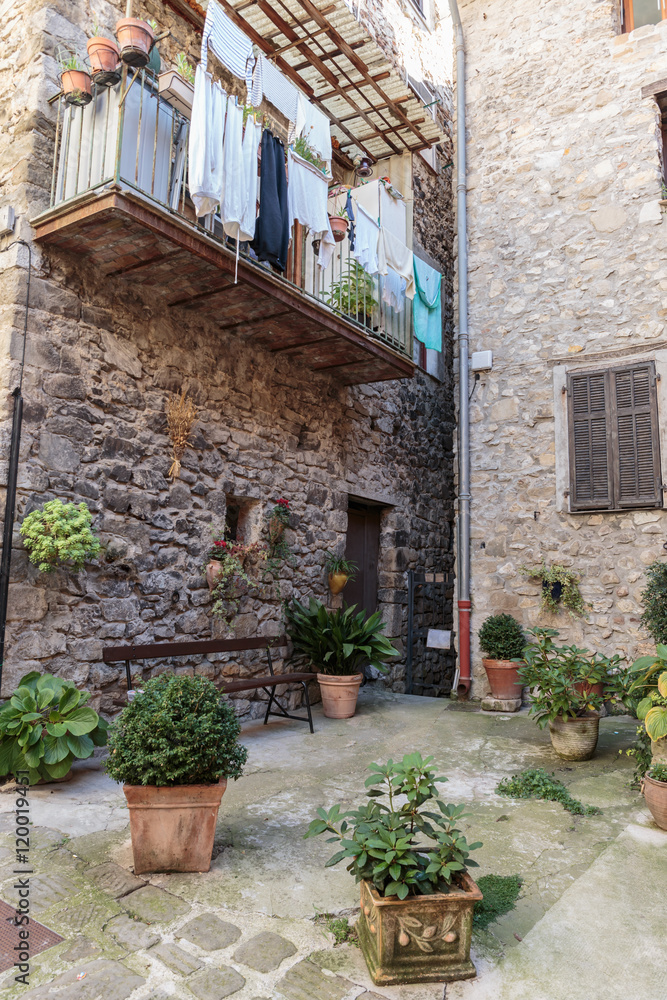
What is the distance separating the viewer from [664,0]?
6754 millimetres

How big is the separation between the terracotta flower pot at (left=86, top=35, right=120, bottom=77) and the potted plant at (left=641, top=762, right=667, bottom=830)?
17.5ft

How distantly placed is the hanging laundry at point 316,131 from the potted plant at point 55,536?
158 inches

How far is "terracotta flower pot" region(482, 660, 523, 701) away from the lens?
648cm

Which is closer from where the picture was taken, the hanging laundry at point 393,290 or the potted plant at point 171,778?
the potted plant at point 171,778

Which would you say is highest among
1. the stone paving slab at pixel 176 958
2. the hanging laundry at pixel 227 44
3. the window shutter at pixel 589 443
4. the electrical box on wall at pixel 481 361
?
the hanging laundry at pixel 227 44

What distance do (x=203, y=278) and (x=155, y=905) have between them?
4.00 metres

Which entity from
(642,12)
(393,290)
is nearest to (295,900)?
(393,290)

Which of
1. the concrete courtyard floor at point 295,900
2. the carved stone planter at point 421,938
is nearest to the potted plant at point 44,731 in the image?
the concrete courtyard floor at point 295,900

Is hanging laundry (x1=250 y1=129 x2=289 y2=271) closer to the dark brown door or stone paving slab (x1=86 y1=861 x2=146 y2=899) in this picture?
the dark brown door

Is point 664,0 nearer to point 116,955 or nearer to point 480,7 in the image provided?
point 480,7

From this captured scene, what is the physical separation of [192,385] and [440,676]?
A: 5419 mm

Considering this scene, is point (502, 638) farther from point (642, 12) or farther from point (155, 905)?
point (642, 12)

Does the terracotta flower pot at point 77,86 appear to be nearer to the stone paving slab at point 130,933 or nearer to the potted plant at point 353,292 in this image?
the potted plant at point 353,292

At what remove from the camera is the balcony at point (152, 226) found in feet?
13.9
